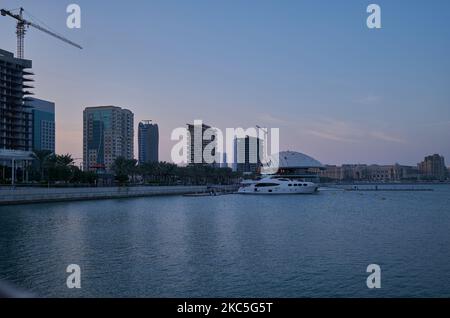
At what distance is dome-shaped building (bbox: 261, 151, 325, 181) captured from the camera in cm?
16200

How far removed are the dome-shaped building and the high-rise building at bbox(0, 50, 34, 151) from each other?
85517mm

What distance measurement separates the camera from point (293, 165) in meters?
168

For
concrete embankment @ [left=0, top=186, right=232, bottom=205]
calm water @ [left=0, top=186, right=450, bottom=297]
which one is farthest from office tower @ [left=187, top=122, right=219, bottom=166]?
calm water @ [left=0, top=186, right=450, bottom=297]

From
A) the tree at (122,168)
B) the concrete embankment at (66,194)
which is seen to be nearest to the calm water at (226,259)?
the concrete embankment at (66,194)

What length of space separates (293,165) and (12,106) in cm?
10387

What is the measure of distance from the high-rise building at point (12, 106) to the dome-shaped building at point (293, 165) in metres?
85.5

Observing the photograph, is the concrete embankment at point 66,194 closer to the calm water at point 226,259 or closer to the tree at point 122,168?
the tree at point 122,168

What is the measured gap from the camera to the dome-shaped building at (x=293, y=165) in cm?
16200

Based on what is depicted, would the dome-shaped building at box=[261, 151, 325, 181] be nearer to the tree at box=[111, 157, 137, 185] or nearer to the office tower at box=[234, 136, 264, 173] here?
the office tower at box=[234, 136, 264, 173]
